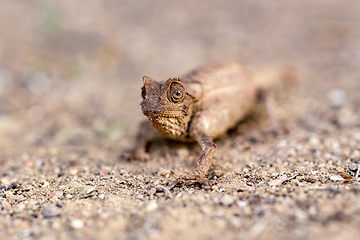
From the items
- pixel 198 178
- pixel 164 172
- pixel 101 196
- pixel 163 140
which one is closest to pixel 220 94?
pixel 163 140

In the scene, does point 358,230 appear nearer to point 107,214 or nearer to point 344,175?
point 344,175

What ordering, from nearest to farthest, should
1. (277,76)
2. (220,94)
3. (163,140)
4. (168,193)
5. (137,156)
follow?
(168,193)
(137,156)
(220,94)
(163,140)
(277,76)

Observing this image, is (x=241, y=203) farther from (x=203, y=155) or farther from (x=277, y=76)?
(x=277, y=76)

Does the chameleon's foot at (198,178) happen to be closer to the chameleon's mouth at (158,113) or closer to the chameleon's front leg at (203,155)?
the chameleon's front leg at (203,155)

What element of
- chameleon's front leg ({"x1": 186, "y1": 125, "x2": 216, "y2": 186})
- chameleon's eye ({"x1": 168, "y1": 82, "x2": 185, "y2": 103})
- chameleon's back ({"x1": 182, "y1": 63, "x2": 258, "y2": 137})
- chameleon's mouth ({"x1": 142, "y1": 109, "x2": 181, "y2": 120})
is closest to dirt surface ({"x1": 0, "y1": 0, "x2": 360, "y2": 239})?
chameleon's front leg ({"x1": 186, "y1": 125, "x2": 216, "y2": 186})

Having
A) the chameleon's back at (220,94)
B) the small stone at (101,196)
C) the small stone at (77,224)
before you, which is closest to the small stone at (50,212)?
the small stone at (77,224)

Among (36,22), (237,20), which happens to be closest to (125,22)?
(36,22)

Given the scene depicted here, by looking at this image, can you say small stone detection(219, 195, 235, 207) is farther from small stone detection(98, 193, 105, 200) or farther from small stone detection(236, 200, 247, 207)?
small stone detection(98, 193, 105, 200)
